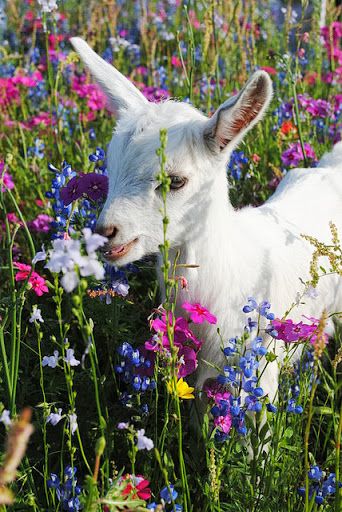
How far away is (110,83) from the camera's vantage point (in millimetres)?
2549

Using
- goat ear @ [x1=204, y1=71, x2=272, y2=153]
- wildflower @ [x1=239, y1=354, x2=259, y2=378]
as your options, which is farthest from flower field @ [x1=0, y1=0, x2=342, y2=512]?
goat ear @ [x1=204, y1=71, x2=272, y2=153]

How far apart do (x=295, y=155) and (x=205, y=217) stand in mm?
1605

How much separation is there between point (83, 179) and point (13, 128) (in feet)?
8.40

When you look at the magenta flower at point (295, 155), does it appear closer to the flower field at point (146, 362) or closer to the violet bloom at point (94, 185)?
the flower field at point (146, 362)

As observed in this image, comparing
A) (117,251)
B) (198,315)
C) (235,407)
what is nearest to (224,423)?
(235,407)

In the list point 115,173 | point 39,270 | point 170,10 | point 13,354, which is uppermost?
point 170,10

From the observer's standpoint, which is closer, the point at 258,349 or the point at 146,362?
the point at 258,349

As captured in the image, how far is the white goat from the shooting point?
2086 millimetres

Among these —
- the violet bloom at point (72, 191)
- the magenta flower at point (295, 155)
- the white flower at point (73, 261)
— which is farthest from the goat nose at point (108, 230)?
the magenta flower at point (295, 155)

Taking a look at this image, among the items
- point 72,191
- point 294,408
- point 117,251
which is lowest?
point 294,408

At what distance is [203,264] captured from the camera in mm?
2396

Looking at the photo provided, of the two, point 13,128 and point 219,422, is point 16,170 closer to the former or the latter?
point 13,128

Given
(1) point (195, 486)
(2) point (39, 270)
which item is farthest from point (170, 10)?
(1) point (195, 486)

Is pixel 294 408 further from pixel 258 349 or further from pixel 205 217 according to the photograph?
pixel 205 217
